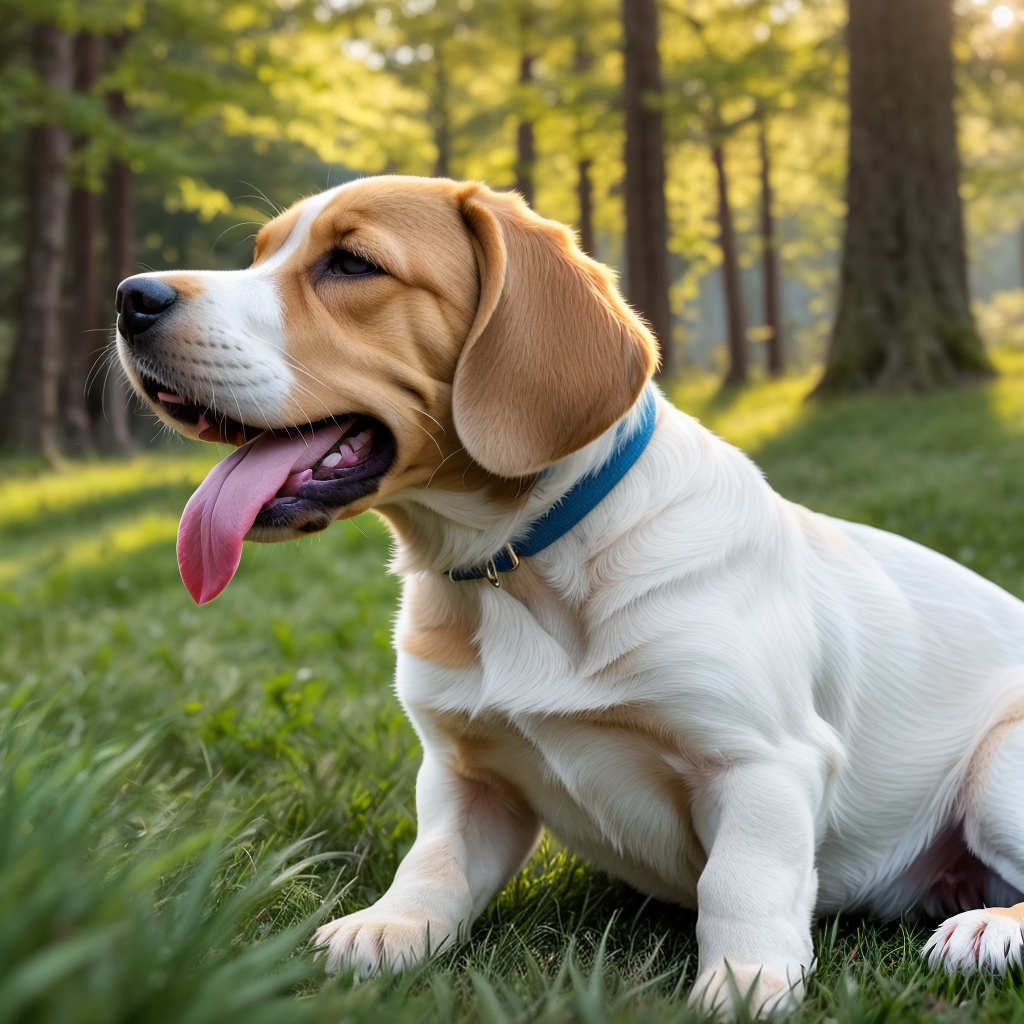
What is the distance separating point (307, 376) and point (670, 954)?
1.51m

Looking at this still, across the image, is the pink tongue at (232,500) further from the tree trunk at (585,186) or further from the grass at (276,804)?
the tree trunk at (585,186)

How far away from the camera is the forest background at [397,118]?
46.2ft

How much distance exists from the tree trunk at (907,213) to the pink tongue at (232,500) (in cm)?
858

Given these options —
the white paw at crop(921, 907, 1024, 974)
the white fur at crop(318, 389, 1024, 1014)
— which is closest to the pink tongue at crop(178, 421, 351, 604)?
the white fur at crop(318, 389, 1024, 1014)

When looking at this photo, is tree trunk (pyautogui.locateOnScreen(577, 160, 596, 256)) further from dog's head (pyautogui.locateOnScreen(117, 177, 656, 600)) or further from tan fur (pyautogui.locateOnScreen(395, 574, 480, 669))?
tan fur (pyautogui.locateOnScreen(395, 574, 480, 669))

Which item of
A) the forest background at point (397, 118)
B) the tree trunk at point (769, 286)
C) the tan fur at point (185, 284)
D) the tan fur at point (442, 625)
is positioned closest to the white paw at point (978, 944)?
the tan fur at point (442, 625)

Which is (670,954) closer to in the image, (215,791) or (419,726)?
(419,726)

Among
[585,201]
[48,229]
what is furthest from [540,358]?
[585,201]

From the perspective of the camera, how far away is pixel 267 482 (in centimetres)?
249

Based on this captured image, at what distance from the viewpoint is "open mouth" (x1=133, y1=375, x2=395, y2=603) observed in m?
2.47

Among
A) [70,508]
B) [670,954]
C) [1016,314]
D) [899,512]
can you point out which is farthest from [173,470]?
[1016,314]

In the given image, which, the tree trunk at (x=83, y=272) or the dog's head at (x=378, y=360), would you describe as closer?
the dog's head at (x=378, y=360)

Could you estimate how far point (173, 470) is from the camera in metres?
13.3

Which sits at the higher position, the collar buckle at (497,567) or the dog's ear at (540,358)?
the dog's ear at (540,358)
